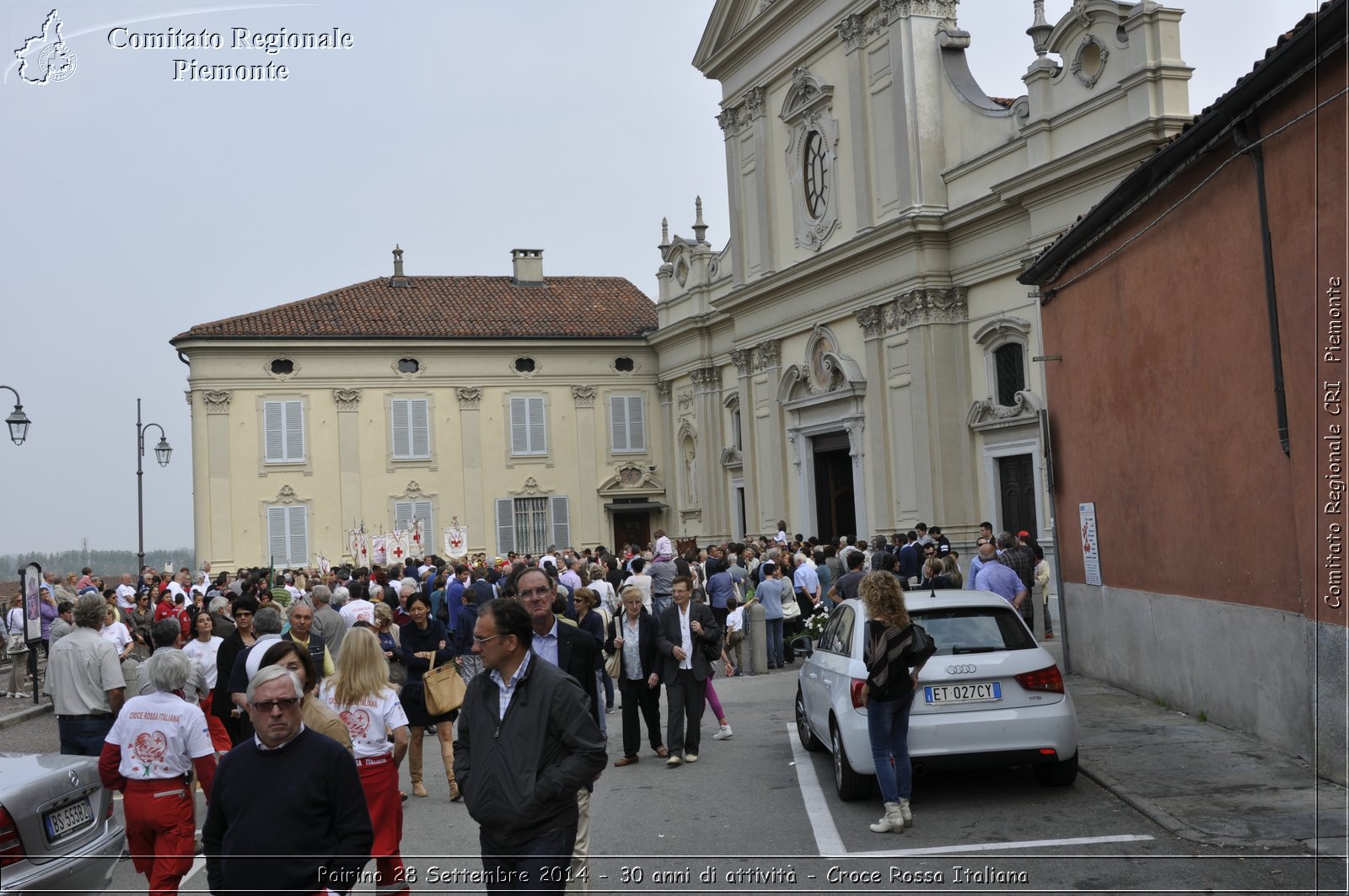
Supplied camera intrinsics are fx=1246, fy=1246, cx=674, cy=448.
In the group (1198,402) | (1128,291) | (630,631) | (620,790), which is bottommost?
(620,790)

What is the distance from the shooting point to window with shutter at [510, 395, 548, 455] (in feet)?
131

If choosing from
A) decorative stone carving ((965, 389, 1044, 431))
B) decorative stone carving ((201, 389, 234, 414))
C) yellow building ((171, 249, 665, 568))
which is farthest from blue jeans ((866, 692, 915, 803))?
decorative stone carving ((201, 389, 234, 414))

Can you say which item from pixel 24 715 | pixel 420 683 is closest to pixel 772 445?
pixel 24 715

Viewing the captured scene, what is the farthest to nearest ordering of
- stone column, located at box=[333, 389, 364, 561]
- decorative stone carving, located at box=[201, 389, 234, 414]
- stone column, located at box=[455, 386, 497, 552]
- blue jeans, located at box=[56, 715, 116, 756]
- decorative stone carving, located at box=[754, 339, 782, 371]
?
1. stone column, located at box=[455, 386, 497, 552]
2. stone column, located at box=[333, 389, 364, 561]
3. decorative stone carving, located at box=[201, 389, 234, 414]
4. decorative stone carving, located at box=[754, 339, 782, 371]
5. blue jeans, located at box=[56, 715, 116, 756]

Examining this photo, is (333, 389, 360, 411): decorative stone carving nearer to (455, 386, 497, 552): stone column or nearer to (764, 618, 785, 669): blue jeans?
(455, 386, 497, 552): stone column

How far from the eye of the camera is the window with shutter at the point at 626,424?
40.8 m

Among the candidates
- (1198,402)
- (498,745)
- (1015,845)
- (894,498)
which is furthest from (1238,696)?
(894,498)

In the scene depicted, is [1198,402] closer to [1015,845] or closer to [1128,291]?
[1128,291]

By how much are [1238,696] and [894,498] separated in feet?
55.7

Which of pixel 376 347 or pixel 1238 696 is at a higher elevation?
pixel 376 347

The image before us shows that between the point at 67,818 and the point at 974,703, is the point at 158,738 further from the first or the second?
the point at 974,703

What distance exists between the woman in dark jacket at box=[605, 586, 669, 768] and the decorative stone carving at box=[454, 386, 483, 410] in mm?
28807

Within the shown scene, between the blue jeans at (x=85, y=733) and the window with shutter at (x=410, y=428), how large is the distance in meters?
30.0

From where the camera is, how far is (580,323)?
136 feet
